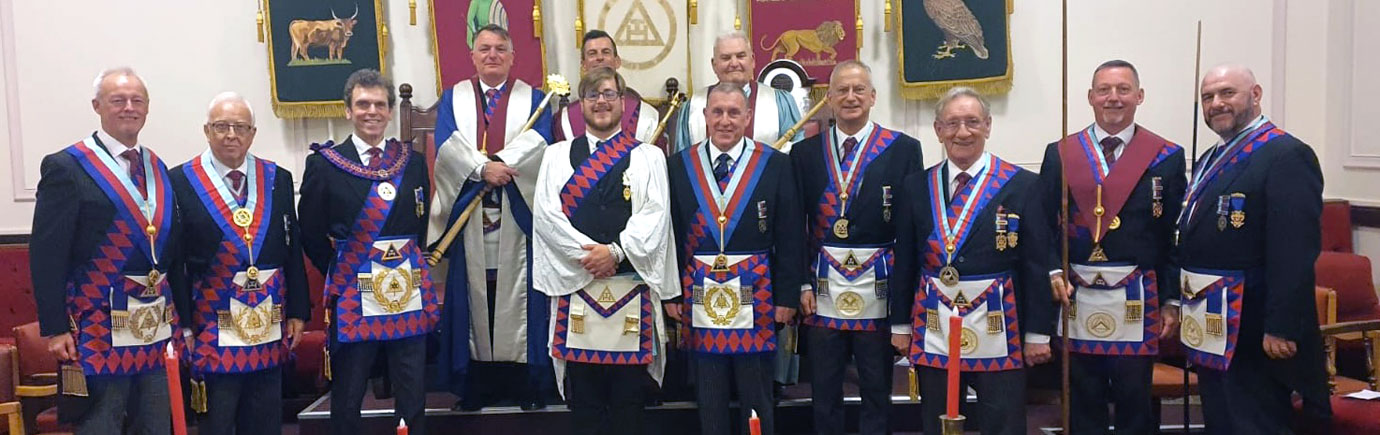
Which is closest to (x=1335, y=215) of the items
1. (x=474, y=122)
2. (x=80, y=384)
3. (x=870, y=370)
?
(x=870, y=370)

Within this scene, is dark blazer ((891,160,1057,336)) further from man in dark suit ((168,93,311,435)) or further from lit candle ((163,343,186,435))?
lit candle ((163,343,186,435))

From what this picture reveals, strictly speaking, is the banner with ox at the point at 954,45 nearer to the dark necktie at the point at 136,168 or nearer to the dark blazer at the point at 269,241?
the dark blazer at the point at 269,241

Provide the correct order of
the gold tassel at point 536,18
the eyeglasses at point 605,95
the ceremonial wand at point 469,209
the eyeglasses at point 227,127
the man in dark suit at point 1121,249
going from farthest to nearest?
the gold tassel at point 536,18, the ceremonial wand at point 469,209, the eyeglasses at point 605,95, the man in dark suit at point 1121,249, the eyeglasses at point 227,127

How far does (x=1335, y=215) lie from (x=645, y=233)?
12.7 feet

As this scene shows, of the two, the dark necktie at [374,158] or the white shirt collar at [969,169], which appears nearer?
the white shirt collar at [969,169]

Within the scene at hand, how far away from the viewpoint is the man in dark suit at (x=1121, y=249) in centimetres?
343

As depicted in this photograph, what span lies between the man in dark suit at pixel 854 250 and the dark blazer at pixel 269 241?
173cm

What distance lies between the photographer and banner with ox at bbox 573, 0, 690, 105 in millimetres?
5480

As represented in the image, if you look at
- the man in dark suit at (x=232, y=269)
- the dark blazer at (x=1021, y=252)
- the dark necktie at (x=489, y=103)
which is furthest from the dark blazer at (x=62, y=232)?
the dark blazer at (x=1021, y=252)

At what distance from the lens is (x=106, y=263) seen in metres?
3.09

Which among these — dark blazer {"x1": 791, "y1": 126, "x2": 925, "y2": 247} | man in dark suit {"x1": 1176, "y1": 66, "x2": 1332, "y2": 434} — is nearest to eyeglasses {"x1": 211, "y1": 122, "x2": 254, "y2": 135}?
dark blazer {"x1": 791, "y1": 126, "x2": 925, "y2": 247}

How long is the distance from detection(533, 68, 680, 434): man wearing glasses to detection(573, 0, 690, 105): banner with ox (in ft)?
6.28

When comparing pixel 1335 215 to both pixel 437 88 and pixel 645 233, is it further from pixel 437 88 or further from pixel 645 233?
pixel 437 88

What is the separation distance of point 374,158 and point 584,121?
2.69ft
